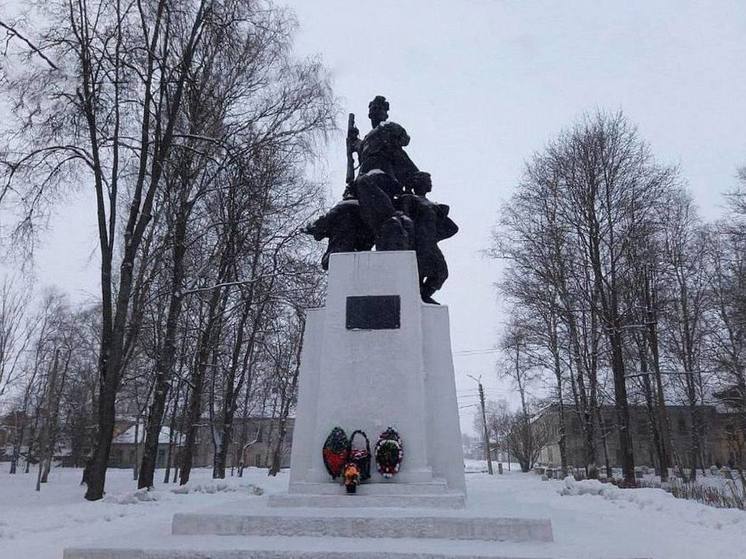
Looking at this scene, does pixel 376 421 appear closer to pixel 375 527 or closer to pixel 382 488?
pixel 382 488

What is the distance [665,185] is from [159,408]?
1676 centimetres

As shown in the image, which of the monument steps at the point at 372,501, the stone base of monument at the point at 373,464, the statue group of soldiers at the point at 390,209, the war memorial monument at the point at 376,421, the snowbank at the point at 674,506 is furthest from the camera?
the statue group of soldiers at the point at 390,209

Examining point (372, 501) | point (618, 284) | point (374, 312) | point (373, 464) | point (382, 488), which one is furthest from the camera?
point (618, 284)

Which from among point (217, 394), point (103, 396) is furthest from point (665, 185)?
point (217, 394)

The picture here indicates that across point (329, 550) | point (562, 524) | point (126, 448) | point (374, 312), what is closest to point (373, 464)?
point (374, 312)

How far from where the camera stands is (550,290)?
20000mm

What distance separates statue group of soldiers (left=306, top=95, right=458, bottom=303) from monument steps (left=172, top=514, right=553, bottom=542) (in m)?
3.77

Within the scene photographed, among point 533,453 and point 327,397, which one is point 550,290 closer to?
point 327,397

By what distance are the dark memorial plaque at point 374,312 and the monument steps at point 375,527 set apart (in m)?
2.45

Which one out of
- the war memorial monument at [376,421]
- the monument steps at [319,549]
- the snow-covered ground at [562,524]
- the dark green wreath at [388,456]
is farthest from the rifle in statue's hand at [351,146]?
the monument steps at [319,549]

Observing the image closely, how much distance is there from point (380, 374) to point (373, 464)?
99 cm

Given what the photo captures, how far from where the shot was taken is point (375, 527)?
4352mm

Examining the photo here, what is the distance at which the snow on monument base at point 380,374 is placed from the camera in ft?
19.6

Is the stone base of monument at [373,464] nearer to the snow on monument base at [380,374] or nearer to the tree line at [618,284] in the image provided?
the snow on monument base at [380,374]
